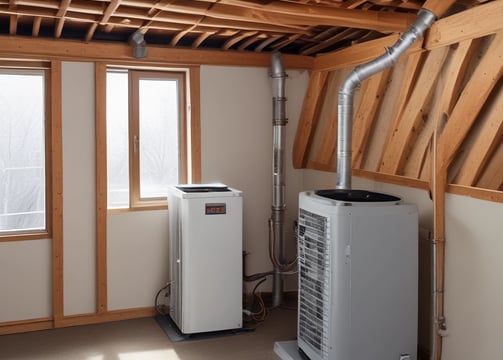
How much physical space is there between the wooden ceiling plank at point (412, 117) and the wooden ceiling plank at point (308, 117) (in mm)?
1167

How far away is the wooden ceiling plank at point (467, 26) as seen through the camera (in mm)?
3320

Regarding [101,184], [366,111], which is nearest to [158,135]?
[101,184]

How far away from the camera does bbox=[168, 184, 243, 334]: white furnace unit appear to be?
4617 mm

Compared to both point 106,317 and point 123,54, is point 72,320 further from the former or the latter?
point 123,54

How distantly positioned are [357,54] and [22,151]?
116 inches

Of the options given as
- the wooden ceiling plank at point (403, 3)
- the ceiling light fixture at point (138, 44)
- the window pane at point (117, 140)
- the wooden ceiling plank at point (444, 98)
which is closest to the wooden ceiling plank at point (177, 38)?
the ceiling light fixture at point (138, 44)

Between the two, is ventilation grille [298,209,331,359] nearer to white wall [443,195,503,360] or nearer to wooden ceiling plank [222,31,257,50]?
white wall [443,195,503,360]

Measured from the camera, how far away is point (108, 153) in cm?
518

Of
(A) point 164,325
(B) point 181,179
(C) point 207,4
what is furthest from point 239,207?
(C) point 207,4

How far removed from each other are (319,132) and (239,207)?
1.31 m

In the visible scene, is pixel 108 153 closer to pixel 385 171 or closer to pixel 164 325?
pixel 164 325

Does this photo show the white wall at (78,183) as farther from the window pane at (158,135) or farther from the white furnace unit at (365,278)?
the white furnace unit at (365,278)

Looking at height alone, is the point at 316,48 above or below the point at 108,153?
above

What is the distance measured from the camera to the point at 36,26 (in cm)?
443
